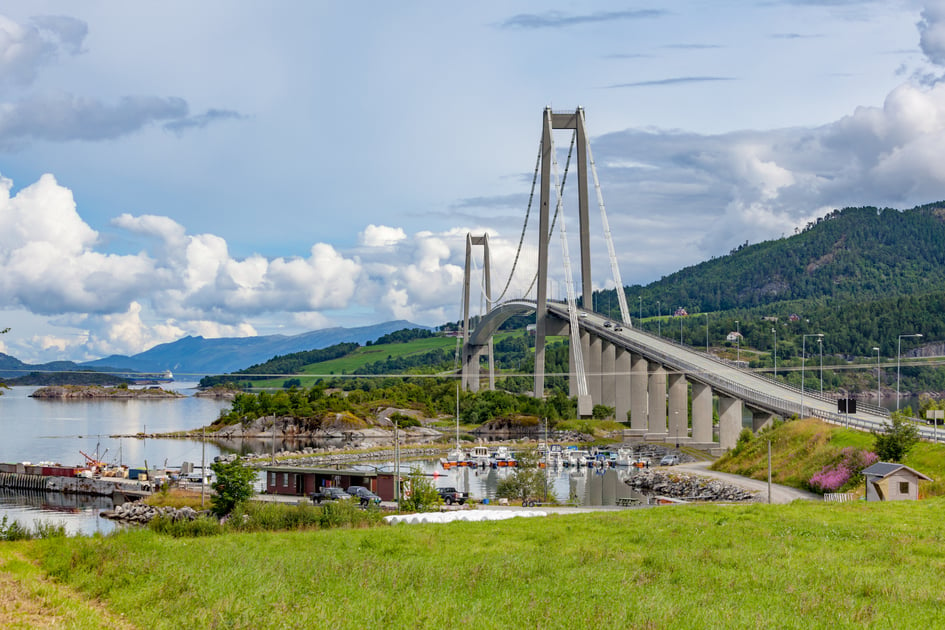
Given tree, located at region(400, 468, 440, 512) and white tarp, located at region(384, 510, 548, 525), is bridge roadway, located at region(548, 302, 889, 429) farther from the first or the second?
white tarp, located at region(384, 510, 548, 525)

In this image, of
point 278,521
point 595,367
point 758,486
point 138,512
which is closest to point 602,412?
point 595,367

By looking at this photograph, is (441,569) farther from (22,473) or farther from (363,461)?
(363,461)


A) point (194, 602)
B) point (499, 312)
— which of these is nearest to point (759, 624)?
point (194, 602)

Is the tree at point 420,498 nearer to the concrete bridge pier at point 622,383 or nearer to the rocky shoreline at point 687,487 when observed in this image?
the rocky shoreline at point 687,487

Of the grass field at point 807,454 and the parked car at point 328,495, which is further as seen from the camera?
the parked car at point 328,495

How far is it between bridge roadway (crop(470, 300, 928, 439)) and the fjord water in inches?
1635

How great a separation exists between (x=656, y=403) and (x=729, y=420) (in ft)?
45.9

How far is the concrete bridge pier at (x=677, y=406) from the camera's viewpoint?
3081 inches

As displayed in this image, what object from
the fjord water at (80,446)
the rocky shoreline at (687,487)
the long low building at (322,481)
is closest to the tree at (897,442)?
the rocky shoreline at (687,487)

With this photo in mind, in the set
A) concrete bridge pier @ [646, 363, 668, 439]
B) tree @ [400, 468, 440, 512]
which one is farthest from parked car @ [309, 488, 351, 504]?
concrete bridge pier @ [646, 363, 668, 439]

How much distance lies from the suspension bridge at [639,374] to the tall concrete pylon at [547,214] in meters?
0.12

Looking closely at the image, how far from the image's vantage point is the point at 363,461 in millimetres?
88188

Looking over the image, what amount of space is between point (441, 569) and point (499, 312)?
392 ft

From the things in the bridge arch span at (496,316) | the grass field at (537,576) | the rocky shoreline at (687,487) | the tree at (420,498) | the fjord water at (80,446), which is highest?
the bridge arch span at (496,316)
